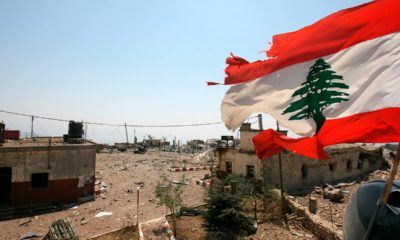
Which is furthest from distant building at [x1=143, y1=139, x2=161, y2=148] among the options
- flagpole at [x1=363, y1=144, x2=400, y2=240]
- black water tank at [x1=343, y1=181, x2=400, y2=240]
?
flagpole at [x1=363, y1=144, x2=400, y2=240]

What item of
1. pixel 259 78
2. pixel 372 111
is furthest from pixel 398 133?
pixel 259 78

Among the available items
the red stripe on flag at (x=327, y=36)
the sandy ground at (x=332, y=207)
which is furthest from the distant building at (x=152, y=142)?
the red stripe on flag at (x=327, y=36)

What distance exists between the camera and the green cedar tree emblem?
3.84m

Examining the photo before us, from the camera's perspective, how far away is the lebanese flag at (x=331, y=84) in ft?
10.9

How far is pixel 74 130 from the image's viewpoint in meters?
21.9

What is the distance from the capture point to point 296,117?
4.18m

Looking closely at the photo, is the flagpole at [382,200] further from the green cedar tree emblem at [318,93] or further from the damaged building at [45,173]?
the damaged building at [45,173]

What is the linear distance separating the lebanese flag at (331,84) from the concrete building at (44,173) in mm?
16723

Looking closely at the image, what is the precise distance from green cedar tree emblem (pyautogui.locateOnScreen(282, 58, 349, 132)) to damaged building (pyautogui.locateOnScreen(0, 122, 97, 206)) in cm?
1790

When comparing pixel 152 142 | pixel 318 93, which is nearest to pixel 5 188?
pixel 318 93

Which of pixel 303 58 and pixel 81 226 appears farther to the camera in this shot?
pixel 81 226

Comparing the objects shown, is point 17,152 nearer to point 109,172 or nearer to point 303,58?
point 109,172

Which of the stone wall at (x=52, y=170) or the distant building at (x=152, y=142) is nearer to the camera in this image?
the stone wall at (x=52, y=170)

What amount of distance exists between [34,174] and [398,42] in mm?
19830
